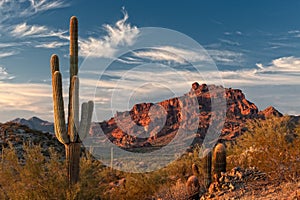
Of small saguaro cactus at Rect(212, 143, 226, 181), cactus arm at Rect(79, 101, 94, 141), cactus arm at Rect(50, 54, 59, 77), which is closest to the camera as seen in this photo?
small saguaro cactus at Rect(212, 143, 226, 181)

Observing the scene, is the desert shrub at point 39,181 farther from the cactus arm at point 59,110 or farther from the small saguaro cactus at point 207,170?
the small saguaro cactus at point 207,170

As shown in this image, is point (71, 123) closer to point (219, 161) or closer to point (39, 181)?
point (39, 181)

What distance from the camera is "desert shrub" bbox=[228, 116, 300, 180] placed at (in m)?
11.2

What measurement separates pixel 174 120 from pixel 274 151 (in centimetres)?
6164

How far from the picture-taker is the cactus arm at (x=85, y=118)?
531 inches

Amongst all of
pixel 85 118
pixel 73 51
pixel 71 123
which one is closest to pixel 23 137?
pixel 73 51

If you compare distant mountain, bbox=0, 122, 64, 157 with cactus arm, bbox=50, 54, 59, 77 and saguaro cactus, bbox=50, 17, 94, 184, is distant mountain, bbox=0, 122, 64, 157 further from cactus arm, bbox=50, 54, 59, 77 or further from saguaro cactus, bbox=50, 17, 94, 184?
saguaro cactus, bbox=50, 17, 94, 184

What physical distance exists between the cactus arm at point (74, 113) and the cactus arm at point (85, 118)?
21 centimetres

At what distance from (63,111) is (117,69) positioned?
279 inches

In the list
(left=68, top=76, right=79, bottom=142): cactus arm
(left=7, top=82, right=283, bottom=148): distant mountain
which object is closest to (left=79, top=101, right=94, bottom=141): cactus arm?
(left=68, top=76, right=79, bottom=142): cactus arm

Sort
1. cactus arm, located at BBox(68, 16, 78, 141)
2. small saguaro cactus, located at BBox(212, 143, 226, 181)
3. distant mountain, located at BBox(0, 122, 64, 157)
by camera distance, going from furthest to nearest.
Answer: distant mountain, located at BBox(0, 122, 64, 157) → cactus arm, located at BBox(68, 16, 78, 141) → small saguaro cactus, located at BBox(212, 143, 226, 181)

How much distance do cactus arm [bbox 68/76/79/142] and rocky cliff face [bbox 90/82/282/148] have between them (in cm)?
2355

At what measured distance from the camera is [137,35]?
67.2 ft

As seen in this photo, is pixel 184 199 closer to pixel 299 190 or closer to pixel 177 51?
pixel 299 190
